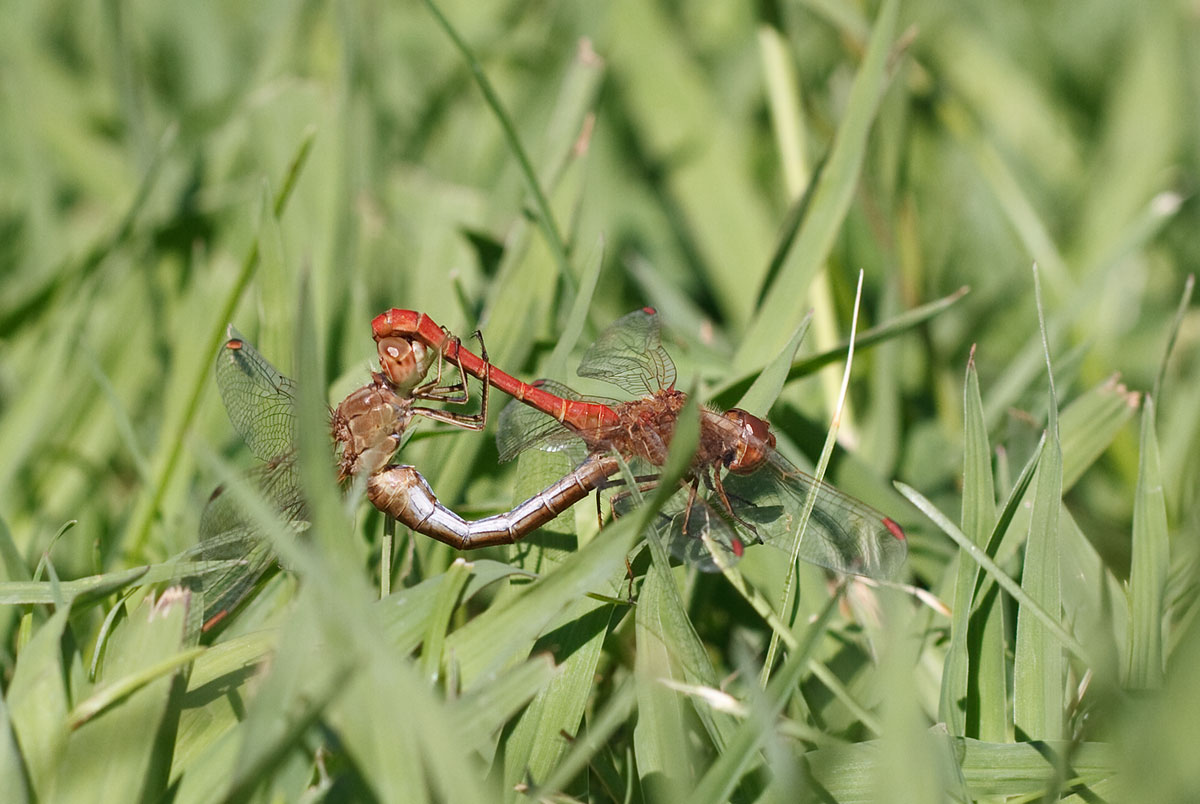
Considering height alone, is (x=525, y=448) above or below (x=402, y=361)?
below

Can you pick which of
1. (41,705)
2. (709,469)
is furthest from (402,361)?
(41,705)

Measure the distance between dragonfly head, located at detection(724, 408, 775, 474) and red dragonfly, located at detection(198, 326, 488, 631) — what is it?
581 mm

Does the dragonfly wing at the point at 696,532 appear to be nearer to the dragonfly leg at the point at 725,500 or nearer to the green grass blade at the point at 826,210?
the dragonfly leg at the point at 725,500

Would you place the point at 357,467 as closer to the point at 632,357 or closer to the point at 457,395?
the point at 457,395

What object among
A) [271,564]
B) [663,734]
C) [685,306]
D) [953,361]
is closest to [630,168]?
[685,306]

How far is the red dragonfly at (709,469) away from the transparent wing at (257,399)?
279mm

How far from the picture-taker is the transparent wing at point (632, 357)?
242 centimetres

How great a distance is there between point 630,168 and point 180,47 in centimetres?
235

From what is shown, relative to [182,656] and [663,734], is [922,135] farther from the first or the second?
[182,656]

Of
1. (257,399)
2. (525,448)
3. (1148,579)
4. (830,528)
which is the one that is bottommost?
(1148,579)

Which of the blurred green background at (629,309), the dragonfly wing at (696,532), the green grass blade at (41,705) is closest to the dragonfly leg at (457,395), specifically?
the blurred green background at (629,309)

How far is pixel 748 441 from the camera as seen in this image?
2.02 meters

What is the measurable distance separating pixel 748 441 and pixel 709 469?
123mm

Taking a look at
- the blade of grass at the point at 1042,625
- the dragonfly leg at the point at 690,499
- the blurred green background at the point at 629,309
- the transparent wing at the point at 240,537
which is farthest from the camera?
the dragonfly leg at the point at 690,499
